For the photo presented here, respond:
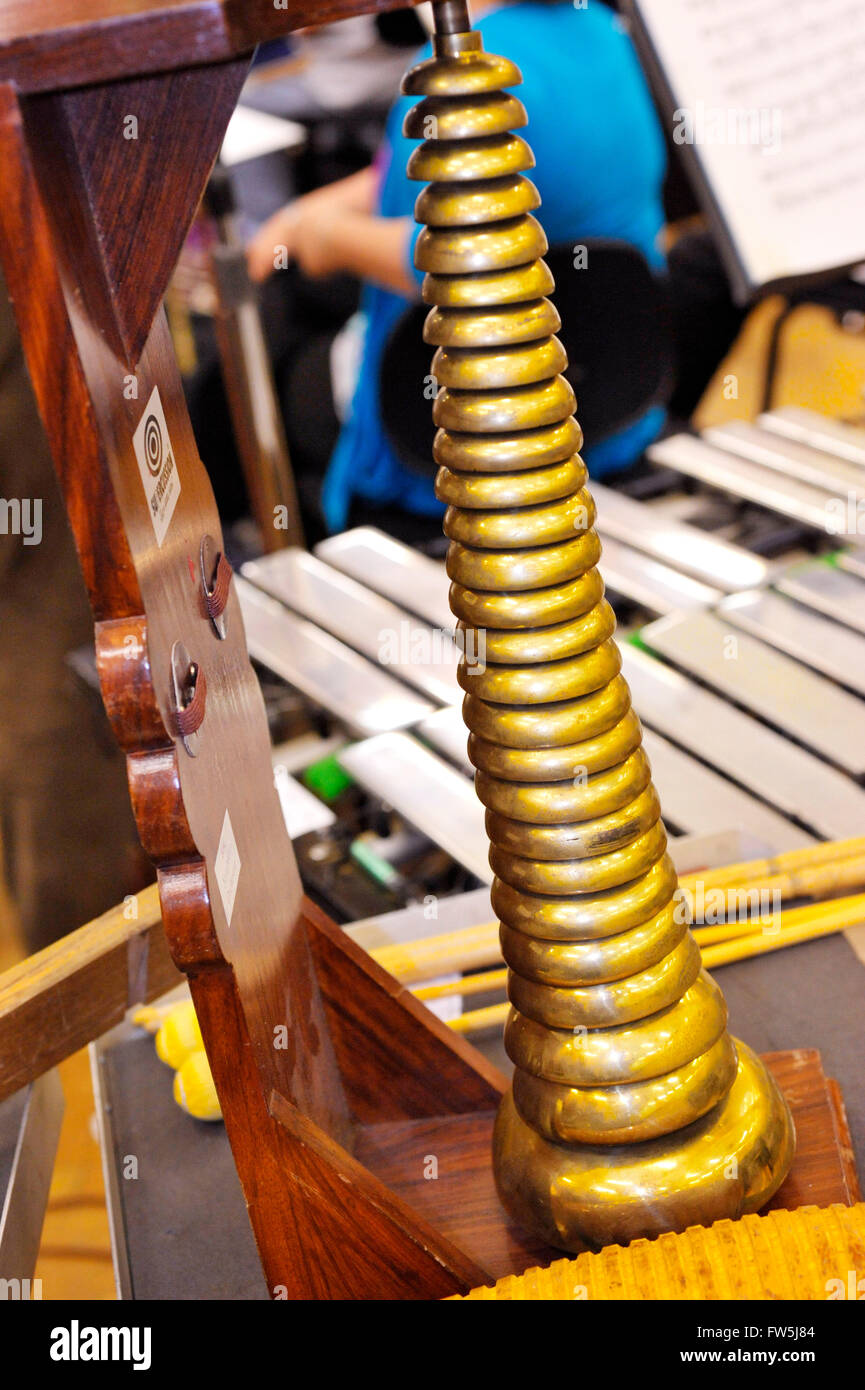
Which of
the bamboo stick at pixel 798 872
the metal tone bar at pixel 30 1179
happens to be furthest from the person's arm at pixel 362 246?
the metal tone bar at pixel 30 1179

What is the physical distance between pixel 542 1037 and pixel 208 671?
0.90 feet

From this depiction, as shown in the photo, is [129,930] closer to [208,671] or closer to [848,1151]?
[208,671]

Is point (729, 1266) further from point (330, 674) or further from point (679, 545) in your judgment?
point (679, 545)

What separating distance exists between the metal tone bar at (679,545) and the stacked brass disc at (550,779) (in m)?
0.90

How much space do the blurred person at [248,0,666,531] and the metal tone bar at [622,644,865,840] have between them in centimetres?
64

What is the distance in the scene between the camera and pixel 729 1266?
2.25ft

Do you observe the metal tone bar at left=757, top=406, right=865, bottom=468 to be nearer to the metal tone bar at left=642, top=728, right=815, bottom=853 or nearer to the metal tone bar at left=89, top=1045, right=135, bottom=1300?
the metal tone bar at left=642, top=728, right=815, bottom=853

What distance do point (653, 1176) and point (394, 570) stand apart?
3.68 feet

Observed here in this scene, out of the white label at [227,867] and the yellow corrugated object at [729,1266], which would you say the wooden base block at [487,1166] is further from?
the white label at [227,867]

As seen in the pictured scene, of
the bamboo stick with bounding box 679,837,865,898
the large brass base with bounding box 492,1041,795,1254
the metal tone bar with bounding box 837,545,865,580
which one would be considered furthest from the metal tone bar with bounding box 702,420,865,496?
the large brass base with bounding box 492,1041,795,1254

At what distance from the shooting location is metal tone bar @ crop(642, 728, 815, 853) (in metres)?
1.24

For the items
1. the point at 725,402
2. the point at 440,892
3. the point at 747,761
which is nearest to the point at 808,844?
the point at 747,761

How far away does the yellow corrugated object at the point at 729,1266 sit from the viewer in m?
0.67

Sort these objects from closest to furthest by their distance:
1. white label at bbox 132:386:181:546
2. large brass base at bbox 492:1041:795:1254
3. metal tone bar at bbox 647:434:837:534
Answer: white label at bbox 132:386:181:546
large brass base at bbox 492:1041:795:1254
metal tone bar at bbox 647:434:837:534
